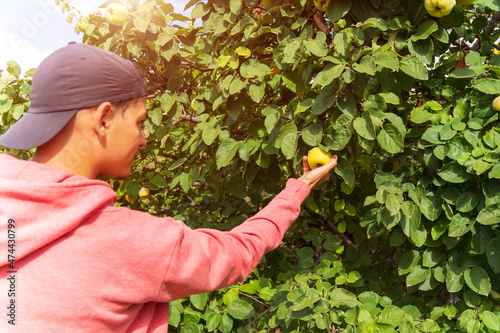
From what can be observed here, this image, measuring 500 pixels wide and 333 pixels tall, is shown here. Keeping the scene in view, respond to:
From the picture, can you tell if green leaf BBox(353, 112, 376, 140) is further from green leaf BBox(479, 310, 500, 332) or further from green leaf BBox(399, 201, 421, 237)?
green leaf BBox(479, 310, 500, 332)

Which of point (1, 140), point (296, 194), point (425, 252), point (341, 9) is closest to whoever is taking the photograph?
point (1, 140)

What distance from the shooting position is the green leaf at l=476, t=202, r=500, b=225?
144 centimetres

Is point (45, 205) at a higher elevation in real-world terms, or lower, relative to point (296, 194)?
higher

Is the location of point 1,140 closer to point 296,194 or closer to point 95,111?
point 95,111

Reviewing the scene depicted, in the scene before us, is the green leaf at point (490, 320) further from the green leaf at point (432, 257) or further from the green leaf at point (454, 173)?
the green leaf at point (454, 173)

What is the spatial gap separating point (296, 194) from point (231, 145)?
580mm

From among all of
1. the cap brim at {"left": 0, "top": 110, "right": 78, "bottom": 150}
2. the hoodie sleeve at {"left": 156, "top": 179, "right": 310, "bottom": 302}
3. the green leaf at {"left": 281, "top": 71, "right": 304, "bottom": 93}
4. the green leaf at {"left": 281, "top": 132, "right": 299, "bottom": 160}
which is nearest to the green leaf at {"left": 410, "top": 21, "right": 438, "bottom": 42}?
the green leaf at {"left": 281, "top": 71, "right": 304, "bottom": 93}

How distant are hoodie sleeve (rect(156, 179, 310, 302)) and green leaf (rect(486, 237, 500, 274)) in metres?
0.81

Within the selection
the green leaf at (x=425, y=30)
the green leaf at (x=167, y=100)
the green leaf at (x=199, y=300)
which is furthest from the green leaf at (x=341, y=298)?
the green leaf at (x=167, y=100)

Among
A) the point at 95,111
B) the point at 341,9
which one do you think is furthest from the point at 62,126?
the point at 341,9

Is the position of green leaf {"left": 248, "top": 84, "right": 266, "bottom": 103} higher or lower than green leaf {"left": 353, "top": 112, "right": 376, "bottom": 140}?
higher

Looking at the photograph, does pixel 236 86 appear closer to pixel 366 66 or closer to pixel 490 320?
pixel 366 66

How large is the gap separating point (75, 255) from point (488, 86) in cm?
157

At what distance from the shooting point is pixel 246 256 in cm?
109
